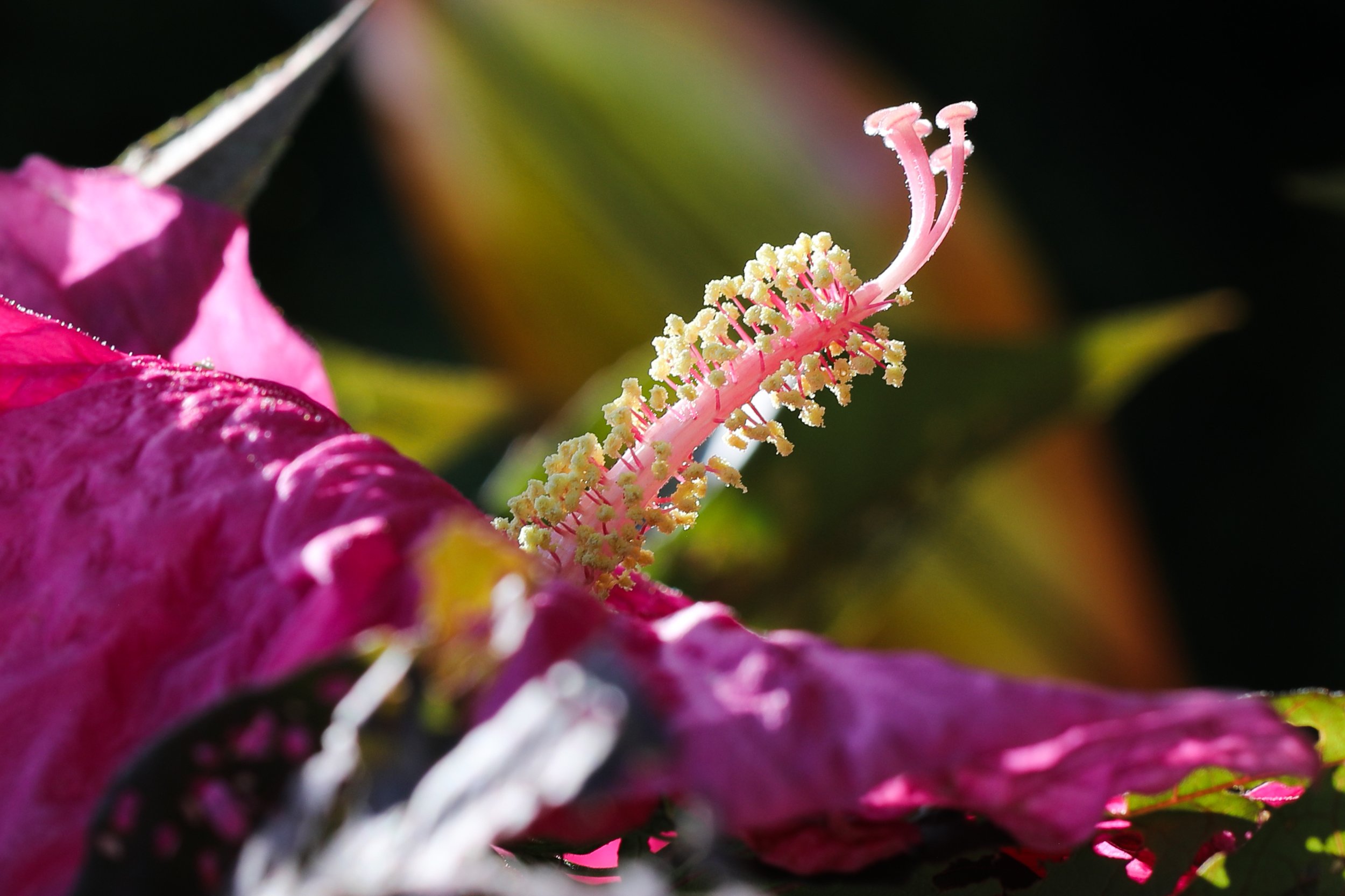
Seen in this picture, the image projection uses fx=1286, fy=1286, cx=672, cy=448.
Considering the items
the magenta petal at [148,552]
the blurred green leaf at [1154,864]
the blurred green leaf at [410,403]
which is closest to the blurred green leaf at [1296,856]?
the blurred green leaf at [1154,864]

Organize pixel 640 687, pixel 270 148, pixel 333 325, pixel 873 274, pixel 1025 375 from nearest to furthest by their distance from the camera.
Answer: pixel 640 687 → pixel 270 148 → pixel 1025 375 → pixel 873 274 → pixel 333 325

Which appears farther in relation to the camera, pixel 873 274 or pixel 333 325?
pixel 333 325

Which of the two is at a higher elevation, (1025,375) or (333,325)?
(1025,375)

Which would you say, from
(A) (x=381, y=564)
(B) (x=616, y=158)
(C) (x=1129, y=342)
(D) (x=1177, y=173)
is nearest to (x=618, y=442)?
(A) (x=381, y=564)

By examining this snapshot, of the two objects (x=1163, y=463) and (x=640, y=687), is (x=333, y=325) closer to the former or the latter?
(x=1163, y=463)

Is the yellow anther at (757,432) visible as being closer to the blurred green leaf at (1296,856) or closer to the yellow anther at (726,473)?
the yellow anther at (726,473)

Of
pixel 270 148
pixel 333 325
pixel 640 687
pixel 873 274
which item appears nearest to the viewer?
pixel 640 687

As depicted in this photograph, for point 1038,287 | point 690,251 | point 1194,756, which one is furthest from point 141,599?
point 1038,287
